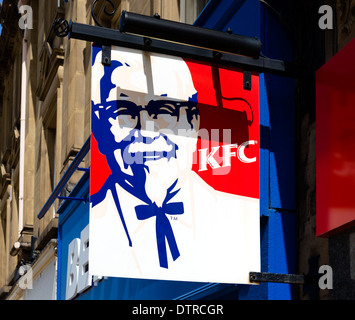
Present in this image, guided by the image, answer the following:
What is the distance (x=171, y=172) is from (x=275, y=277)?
1.27 meters

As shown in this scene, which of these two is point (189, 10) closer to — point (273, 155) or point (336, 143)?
point (273, 155)

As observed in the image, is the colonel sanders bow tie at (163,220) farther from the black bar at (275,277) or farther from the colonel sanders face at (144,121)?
the black bar at (275,277)

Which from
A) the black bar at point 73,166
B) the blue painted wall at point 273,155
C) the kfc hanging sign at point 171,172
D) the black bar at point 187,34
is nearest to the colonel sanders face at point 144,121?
the kfc hanging sign at point 171,172

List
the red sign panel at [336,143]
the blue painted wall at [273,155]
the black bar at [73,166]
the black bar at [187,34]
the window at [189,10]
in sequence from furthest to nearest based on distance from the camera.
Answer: the black bar at [73,166] → the window at [189,10] → the blue painted wall at [273,155] → the black bar at [187,34] → the red sign panel at [336,143]

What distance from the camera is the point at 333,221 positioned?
673 cm

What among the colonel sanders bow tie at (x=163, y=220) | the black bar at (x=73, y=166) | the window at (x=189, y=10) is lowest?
the colonel sanders bow tie at (x=163, y=220)

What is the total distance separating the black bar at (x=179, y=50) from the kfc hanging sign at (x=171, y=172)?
3.6 inches

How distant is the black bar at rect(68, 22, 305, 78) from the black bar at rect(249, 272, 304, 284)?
5.80 feet

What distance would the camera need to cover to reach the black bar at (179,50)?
693 cm

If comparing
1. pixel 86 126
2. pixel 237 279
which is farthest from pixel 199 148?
pixel 86 126

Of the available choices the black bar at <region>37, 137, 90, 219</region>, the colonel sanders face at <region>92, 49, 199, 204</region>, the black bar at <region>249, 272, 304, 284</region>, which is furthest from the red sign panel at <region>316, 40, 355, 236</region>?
the black bar at <region>37, 137, 90, 219</region>

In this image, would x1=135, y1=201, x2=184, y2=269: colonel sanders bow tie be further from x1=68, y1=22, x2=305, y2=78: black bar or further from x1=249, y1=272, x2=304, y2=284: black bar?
x1=68, y1=22, x2=305, y2=78: black bar

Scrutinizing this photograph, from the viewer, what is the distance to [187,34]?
7.08 meters

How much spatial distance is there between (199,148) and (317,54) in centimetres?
162
